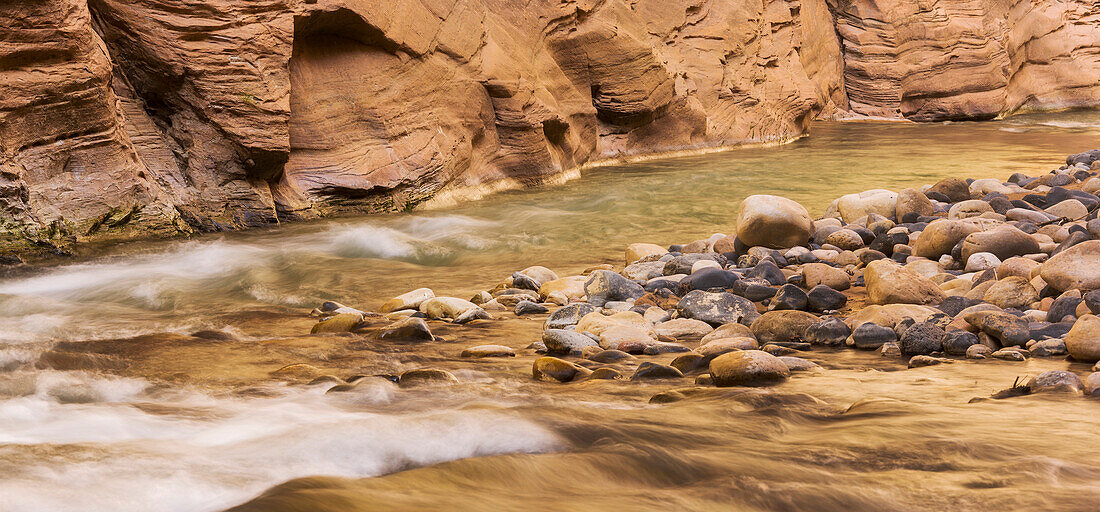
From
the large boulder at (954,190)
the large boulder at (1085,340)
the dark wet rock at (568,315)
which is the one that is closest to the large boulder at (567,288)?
the dark wet rock at (568,315)

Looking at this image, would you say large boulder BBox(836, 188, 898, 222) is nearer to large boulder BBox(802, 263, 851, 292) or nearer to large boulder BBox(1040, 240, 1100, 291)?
large boulder BBox(802, 263, 851, 292)

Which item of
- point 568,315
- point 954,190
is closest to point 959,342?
point 568,315

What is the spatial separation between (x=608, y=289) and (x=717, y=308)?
2.63 feet

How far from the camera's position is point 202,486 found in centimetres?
176

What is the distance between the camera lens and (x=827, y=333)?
3.50 m

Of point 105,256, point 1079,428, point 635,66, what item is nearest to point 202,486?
point 1079,428

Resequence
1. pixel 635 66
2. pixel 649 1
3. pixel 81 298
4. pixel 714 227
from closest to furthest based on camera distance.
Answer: pixel 81 298 → pixel 714 227 → pixel 635 66 → pixel 649 1

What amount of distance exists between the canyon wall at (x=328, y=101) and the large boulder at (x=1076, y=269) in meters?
6.32

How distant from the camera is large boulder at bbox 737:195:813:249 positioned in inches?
213

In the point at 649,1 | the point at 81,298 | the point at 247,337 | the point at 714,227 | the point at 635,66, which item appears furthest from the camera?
the point at 649,1

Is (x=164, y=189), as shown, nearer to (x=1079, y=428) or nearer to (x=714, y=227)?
(x=714, y=227)

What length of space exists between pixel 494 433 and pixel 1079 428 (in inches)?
56.4

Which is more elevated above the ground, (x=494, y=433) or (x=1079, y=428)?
(x=1079, y=428)

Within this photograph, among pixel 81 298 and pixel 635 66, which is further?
pixel 635 66
